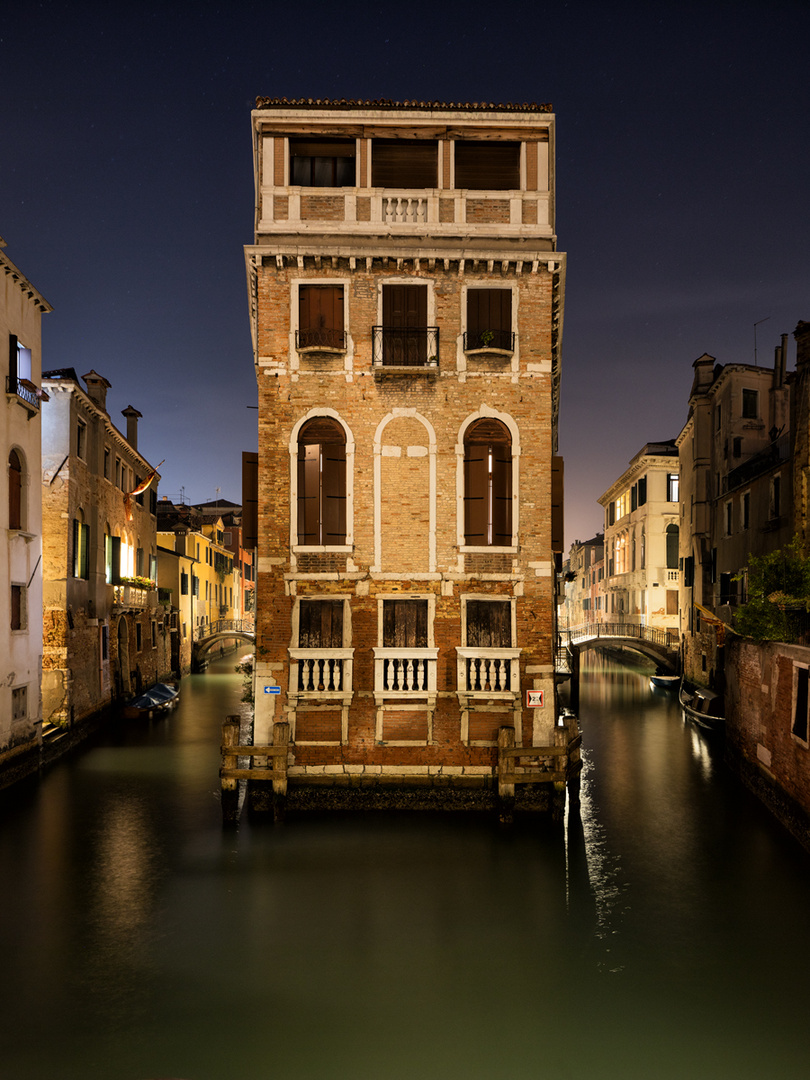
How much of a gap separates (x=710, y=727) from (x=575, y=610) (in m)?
68.4

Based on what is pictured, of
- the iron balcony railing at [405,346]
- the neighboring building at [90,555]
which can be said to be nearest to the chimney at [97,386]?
the neighboring building at [90,555]

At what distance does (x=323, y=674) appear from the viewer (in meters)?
15.1

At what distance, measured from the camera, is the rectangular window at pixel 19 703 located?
18.4 metres

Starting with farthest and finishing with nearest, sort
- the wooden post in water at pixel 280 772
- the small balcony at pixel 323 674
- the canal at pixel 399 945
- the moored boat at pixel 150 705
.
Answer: the moored boat at pixel 150 705 < the small balcony at pixel 323 674 < the wooden post in water at pixel 280 772 < the canal at pixel 399 945

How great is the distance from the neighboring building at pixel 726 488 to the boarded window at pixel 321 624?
1620 cm

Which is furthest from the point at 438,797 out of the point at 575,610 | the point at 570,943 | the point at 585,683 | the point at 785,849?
the point at 575,610

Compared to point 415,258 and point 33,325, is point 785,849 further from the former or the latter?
point 33,325

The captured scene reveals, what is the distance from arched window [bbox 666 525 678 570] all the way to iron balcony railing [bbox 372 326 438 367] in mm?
34367

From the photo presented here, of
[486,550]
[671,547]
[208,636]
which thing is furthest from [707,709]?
[208,636]

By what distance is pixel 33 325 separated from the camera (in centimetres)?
1977

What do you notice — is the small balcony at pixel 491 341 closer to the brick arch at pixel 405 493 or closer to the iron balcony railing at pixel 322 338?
the brick arch at pixel 405 493

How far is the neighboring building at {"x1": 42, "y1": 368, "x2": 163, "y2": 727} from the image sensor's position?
22.9 metres

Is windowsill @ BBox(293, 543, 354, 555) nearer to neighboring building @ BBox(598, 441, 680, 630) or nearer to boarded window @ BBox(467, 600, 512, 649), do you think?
boarded window @ BBox(467, 600, 512, 649)

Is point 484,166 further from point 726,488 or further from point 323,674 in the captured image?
point 726,488
